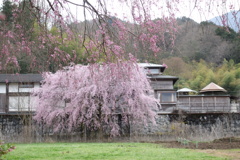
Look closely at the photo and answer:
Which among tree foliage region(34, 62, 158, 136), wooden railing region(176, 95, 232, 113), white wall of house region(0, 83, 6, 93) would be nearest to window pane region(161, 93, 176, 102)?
wooden railing region(176, 95, 232, 113)

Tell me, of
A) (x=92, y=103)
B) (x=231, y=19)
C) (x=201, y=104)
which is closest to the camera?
(x=231, y=19)

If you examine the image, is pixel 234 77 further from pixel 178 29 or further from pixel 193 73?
pixel 178 29

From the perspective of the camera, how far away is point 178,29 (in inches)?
186

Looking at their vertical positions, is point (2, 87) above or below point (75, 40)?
above

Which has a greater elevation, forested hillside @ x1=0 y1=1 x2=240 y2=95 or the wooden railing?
forested hillside @ x1=0 y1=1 x2=240 y2=95

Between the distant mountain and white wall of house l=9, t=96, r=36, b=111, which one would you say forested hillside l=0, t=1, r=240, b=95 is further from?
white wall of house l=9, t=96, r=36, b=111

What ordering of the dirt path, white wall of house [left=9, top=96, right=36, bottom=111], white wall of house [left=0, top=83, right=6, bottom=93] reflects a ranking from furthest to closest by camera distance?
white wall of house [left=0, top=83, right=6, bottom=93] < white wall of house [left=9, top=96, right=36, bottom=111] < the dirt path

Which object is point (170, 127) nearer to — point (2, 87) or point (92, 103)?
point (92, 103)

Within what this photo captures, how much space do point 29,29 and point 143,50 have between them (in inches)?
82.4

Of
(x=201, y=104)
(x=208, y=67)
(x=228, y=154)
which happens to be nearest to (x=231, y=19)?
(x=228, y=154)

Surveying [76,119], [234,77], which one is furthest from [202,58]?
[76,119]

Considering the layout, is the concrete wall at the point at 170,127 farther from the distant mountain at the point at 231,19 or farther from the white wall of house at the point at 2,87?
the distant mountain at the point at 231,19

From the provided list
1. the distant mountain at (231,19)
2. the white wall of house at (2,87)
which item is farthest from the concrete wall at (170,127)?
the distant mountain at (231,19)

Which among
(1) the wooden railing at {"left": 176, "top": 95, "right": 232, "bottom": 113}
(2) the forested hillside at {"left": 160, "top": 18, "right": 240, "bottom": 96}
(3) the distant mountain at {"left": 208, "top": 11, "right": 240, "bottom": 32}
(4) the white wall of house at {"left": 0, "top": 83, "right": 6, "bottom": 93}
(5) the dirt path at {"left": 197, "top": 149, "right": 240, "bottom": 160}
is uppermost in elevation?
(2) the forested hillside at {"left": 160, "top": 18, "right": 240, "bottom": 96}
